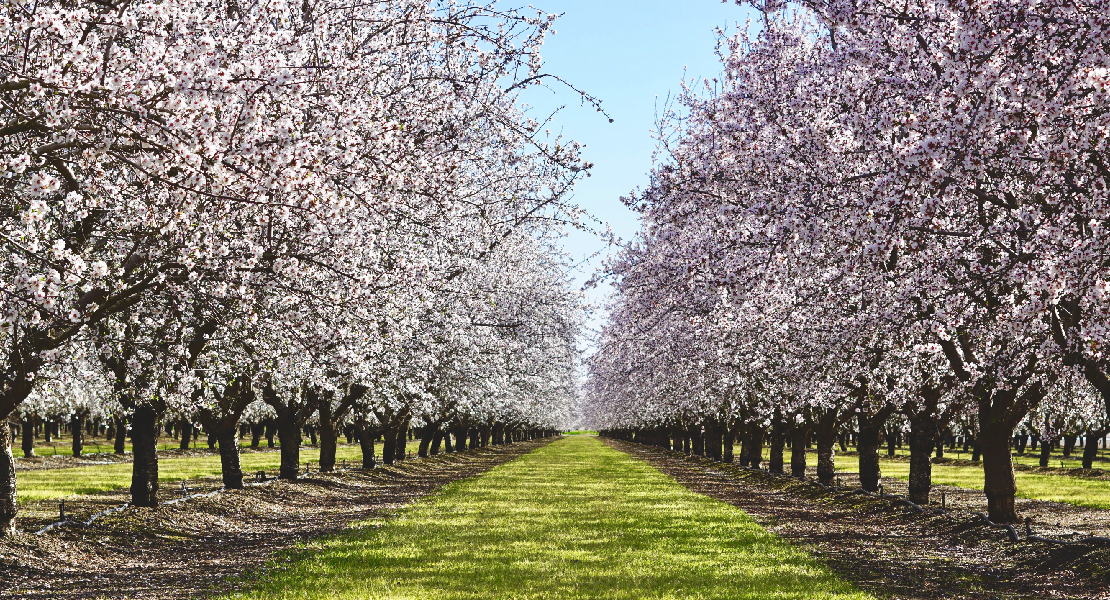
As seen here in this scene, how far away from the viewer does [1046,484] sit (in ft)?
140

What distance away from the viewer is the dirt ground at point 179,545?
13.9 m

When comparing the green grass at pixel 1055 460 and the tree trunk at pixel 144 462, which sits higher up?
the tree trunk at pixel 144 462

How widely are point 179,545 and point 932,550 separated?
1478cm

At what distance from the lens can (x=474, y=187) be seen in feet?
61.1

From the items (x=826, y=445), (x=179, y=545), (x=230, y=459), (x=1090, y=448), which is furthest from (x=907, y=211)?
(x=1090, y=448)

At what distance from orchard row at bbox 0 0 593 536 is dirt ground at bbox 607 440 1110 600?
794cm

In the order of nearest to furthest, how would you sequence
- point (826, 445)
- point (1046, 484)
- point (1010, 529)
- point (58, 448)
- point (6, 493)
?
point (6, 493)
point (1010, 529)
point (826, 445)
point (1046, 484)
point (58, 448)

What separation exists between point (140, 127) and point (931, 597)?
1169 centimetres

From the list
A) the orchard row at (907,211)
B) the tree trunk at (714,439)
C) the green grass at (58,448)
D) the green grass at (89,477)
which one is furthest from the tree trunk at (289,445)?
the green grass at (58,448)

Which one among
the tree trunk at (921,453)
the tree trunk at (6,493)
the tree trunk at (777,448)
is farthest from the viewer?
the tree trunk at (777,448)

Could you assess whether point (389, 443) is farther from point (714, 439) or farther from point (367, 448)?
point (714, 439)

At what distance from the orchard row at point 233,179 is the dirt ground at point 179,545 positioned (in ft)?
4.24

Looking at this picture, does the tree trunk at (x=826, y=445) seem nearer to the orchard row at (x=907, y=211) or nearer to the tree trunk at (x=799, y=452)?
the orchard row at (x=907, y=211)

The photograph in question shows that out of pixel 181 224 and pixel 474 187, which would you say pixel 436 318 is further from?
pixel 181 224
